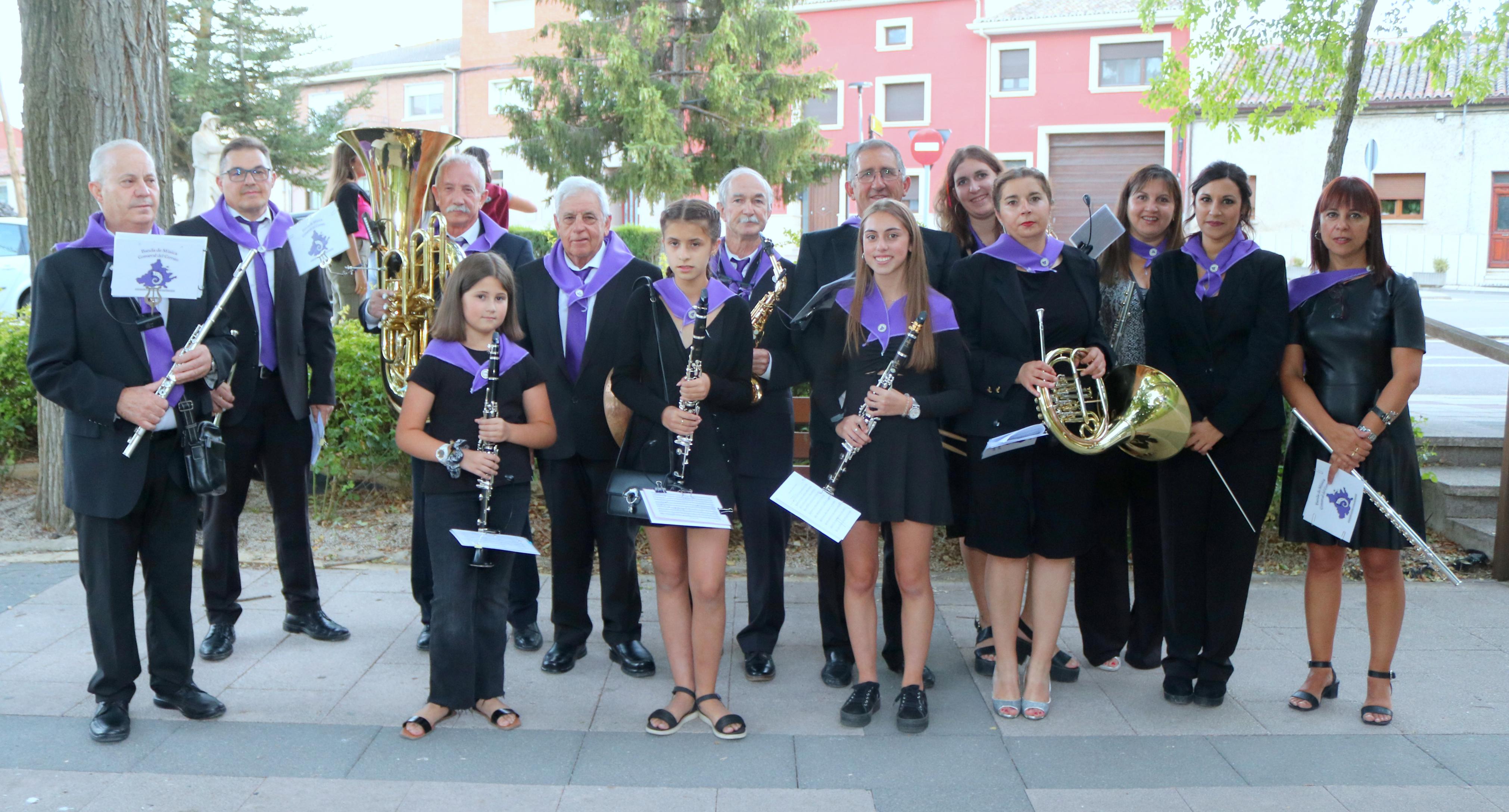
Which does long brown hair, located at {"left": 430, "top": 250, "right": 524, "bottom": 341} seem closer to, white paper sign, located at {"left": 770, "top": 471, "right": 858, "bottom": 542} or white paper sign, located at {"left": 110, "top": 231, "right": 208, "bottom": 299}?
white paper sign, located at {"left": 110, "top": 231, "right": 208, "bottom": 299}

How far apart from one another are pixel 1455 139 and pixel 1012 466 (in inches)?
1329

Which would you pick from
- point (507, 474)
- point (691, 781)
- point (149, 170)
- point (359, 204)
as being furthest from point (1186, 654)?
point (149, 170)

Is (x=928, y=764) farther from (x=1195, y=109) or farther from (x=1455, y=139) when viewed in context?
(x=1455, y=139)

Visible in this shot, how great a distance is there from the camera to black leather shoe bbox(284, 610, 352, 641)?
467 cm

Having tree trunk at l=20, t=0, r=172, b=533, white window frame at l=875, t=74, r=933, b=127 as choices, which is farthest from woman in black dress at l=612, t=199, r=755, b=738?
white window frame at l=875, t=74, r=933, b=127

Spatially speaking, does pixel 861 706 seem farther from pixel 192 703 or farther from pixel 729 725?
pixel 192 703

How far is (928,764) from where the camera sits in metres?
3.55

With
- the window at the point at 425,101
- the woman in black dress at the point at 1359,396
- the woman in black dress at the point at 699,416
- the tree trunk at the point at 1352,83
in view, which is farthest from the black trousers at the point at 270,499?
the window at the point at 425,101

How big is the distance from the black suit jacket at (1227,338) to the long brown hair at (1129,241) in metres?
0.22

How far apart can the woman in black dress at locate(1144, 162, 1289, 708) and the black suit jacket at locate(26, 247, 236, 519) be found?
11.3ft

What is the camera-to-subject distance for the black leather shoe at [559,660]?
172 inches

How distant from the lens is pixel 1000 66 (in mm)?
36156

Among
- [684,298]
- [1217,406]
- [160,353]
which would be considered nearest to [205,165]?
[160,353]

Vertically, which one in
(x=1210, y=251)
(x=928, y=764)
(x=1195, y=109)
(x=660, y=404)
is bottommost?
(x=928, y=764)
